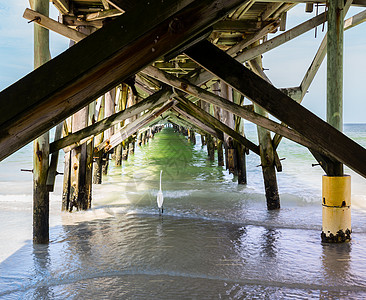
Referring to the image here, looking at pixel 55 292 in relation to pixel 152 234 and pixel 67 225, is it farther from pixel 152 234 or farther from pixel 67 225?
pixel 67 225

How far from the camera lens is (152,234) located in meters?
3.87

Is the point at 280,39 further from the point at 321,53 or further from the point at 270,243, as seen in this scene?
the point at 270,243

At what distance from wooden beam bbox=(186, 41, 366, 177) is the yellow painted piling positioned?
0.80 meters

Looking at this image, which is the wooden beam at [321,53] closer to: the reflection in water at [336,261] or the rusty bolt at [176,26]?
the reflection in water at [336,261]

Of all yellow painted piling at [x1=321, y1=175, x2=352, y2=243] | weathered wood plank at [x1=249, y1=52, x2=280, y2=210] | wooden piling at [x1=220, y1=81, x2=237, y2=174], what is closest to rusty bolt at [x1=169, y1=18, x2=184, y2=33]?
yellow painted piling at [x1=321, y1=175, x2=352, y2=243]

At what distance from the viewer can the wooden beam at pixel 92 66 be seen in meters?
1.40

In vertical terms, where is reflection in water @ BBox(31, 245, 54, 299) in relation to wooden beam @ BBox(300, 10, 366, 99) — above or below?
below

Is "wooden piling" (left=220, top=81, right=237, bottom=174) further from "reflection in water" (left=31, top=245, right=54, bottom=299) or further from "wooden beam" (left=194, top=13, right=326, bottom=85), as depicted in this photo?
"reflection in water" (left=31, top=245, right=54, bottom=299)

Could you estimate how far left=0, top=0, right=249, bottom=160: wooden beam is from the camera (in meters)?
1.40

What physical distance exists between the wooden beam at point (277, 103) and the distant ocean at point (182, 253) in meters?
0.93

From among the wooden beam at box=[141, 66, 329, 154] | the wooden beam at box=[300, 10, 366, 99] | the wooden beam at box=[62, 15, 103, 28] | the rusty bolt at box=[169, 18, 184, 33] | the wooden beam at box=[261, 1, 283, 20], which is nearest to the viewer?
the rusty bolt at box=[169, 18, 184, 33]

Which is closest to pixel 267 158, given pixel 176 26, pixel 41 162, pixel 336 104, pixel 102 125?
pixel 336 104

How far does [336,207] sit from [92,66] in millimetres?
2585

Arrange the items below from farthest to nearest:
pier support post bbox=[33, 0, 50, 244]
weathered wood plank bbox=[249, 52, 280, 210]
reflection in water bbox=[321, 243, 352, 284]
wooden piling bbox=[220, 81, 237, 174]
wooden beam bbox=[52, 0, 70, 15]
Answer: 1. wooden piling bbox=[220, 81, 237, 174]
2. weathered wood plank bbox=[249, 52, 280, 210]
3. wooden beam bbox=[52, 0, 70, 15]
4. pier support post bbox=[33, 0, 50, 244]
5. reflection in water bbox=[321, 243, 352, 284]
